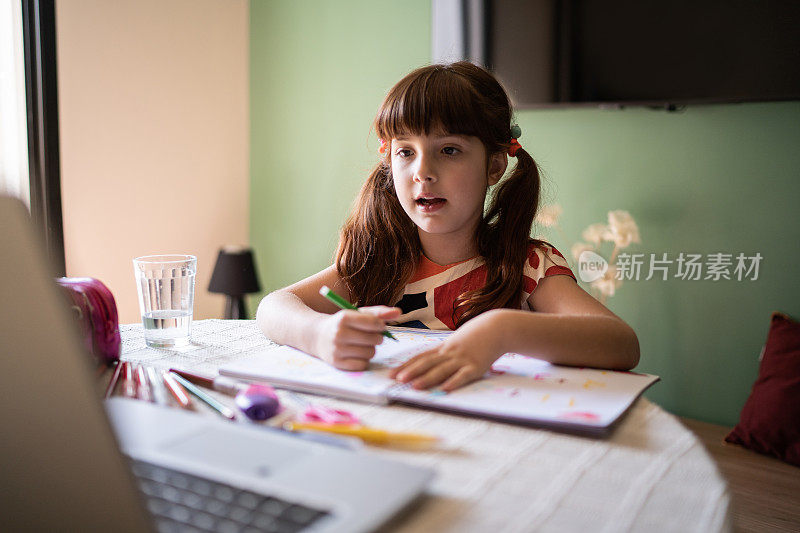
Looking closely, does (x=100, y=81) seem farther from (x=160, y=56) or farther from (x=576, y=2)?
(x=576, y=2)

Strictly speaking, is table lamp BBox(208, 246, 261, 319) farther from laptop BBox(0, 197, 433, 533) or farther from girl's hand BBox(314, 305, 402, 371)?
laptop BBox(0, 197, 433, 533)

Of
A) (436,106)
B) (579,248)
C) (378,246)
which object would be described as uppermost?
(436,106)

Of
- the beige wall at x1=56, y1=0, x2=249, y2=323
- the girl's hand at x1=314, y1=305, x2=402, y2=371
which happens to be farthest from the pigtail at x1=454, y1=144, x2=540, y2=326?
the beige wall at x1=56, y1=0, x2=249, y2=323

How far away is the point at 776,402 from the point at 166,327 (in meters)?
1.39

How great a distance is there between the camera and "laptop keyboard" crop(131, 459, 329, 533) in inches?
13.7

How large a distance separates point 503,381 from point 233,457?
0.33 meters

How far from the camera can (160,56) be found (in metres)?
2.40

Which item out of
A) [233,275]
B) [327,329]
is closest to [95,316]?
[327,329]

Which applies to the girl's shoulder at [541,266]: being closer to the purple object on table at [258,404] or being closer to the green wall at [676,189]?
the purple object on table at [258,404]

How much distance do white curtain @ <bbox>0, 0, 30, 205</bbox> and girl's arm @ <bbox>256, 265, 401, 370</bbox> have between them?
152 centimetres

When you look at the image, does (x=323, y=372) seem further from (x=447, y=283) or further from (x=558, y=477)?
(x=447, y=283)

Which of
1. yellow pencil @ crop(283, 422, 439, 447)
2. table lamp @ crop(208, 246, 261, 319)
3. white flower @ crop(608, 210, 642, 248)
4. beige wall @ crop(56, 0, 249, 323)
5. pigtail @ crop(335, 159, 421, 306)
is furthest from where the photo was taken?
table lamp @ crop(208, 246, 261, 319)

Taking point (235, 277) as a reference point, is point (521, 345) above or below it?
above

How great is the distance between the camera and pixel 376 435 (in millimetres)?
509
